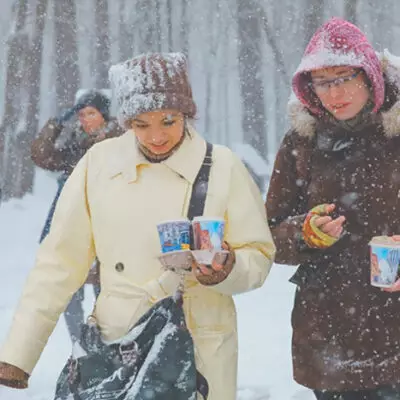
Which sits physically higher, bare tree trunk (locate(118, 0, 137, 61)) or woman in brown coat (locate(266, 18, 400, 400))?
bare tree trunk (locate(118, 0, 137, 61))

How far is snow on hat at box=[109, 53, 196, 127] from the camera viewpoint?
3.58 meters

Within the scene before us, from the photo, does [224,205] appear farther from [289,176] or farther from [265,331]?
[265,331]

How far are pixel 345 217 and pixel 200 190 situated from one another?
69 centimetres

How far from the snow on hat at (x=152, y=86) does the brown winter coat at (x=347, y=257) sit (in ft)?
2.05

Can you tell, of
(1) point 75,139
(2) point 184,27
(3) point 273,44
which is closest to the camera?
(1) point 75,139

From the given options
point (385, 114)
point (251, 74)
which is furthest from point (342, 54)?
point (251, 74)

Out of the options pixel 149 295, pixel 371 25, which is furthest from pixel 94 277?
pixel 371 25

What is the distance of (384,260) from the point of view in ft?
11.6

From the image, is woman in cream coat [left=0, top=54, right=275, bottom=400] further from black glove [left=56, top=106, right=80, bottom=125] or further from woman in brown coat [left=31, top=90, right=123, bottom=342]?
black glove [left=56, top=106, right=80, bottom=125]

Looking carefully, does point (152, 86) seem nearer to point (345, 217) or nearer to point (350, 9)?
point (345, 217)

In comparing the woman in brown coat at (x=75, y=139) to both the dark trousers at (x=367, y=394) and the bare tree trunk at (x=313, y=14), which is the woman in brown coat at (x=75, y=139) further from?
the bare tree trunk at (x=313, y=14)

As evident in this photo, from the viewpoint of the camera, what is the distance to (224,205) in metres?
3.58

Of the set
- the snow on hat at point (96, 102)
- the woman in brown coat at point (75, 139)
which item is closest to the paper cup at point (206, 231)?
the woman in brown coat at point (75, 139)

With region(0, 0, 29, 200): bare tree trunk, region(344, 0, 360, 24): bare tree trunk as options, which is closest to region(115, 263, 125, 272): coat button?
region(0, 0, 29, 200): bare tree trunk
